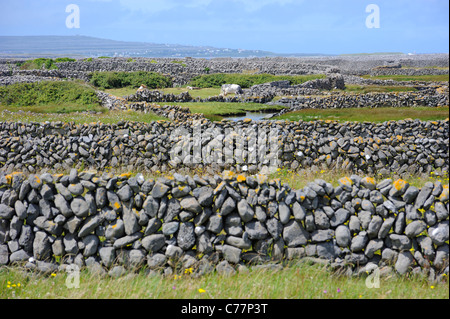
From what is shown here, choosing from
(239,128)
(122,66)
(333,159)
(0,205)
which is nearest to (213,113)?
(239,128)

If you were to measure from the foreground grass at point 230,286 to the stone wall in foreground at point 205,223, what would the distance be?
0.28 m

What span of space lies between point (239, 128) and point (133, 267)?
37.0 feet

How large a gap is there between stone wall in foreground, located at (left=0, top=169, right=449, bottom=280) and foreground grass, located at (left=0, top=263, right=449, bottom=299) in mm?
276

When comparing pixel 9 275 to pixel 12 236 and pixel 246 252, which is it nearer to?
pixel 12 236

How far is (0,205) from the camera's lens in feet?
23.2

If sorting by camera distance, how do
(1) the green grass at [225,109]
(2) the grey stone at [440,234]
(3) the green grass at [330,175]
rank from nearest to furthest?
1. (2) the grey stone at [440,234]
2. (3) the green grass at [330,175]
3. (1) the green grass at [225,109]

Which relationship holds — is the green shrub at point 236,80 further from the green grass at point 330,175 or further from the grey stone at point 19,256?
the grey stone at point 19,256

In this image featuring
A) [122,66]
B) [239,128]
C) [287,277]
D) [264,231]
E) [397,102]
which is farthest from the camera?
[122,66]

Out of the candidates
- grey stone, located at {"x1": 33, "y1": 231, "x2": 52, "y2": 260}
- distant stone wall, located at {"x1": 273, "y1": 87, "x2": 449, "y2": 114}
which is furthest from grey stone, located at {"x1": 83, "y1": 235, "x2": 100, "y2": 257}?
distant stone wall, located at {"x1": 273, "y1": 87, "x2": 449, "y2": 114}

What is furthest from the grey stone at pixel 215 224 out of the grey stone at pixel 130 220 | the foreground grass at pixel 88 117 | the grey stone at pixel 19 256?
the foreground grass at pixel 88 117

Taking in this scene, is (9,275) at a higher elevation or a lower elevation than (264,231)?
lower

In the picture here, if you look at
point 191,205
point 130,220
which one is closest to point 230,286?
point 191,205

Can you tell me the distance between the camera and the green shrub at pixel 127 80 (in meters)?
53.6

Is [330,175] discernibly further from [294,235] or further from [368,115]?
A: [368,115]
